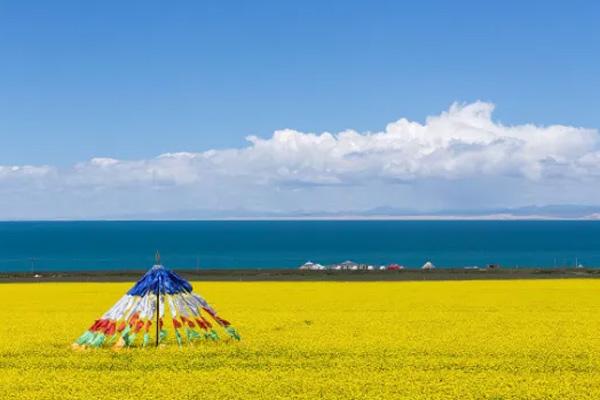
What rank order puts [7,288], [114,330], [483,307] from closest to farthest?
1. [114,330]
2. [483,307]
3. [7,288]

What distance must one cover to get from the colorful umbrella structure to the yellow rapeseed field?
57 cm

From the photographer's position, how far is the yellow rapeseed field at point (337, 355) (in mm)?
20719

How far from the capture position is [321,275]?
253ft

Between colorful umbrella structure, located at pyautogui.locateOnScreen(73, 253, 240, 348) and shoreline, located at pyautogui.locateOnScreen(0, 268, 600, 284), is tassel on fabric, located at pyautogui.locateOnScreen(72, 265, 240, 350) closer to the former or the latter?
colorful umbrella structure, located at pyautogui.locateOnScreen(73, 253, 240, 348)

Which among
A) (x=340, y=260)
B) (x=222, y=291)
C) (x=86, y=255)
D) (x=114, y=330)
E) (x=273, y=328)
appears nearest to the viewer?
(x=114, y=330)

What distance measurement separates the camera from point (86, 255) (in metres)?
194

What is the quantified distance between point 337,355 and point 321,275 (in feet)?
168

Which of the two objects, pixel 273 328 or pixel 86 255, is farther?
pixel 86 255

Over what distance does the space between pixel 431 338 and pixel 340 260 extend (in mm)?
142746

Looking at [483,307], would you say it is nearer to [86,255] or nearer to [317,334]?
[317,334]

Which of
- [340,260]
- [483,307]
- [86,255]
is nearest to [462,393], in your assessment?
[483,307]

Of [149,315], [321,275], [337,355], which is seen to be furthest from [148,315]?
[321,275]

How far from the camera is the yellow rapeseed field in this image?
68.0 feet

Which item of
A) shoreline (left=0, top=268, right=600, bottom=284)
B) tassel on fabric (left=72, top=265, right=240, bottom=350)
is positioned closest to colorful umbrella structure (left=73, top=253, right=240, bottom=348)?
tassel on fabric (left=72, top=265, right=240, bottom=350)
